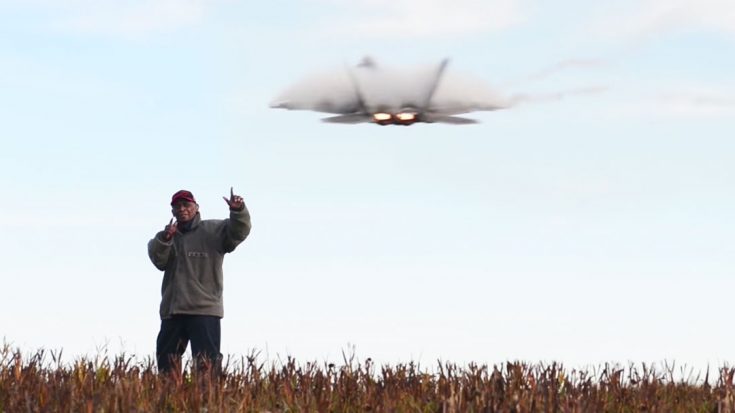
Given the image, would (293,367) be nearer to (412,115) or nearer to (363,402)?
(363,402)

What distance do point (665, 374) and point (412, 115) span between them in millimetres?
6795

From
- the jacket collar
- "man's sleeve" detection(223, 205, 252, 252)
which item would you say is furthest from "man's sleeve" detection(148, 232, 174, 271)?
"man's sleeve" detection(223, 205, 252, 252)

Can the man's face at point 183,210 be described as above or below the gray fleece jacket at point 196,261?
above

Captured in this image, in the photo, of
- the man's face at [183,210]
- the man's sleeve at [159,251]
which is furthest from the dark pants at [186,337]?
the man's face at [183,210]

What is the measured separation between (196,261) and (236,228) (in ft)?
1.78

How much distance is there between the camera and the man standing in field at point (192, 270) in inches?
451

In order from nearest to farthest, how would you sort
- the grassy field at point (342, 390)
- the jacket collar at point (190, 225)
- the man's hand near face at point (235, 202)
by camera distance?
the grassy field at point (342, 390) → the man's hand near face at point (235, 202) → the jacket collar at point (190, 225)

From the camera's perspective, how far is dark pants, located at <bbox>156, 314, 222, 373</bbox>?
1142cm

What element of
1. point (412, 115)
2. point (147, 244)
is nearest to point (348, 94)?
point (412, 115)

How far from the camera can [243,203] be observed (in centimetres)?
1145

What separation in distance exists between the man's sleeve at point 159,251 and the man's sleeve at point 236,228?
0.53 meters

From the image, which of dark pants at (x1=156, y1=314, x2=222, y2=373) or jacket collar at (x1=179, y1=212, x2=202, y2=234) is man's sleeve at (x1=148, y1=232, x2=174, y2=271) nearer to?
jacket collar at (x1=179, y1=212, x2=202, y2=234)

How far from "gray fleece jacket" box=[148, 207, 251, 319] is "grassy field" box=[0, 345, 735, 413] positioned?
1.11 m

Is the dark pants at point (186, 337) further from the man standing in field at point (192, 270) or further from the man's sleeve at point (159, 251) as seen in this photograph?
the man's sleeve at point (159, 251)
